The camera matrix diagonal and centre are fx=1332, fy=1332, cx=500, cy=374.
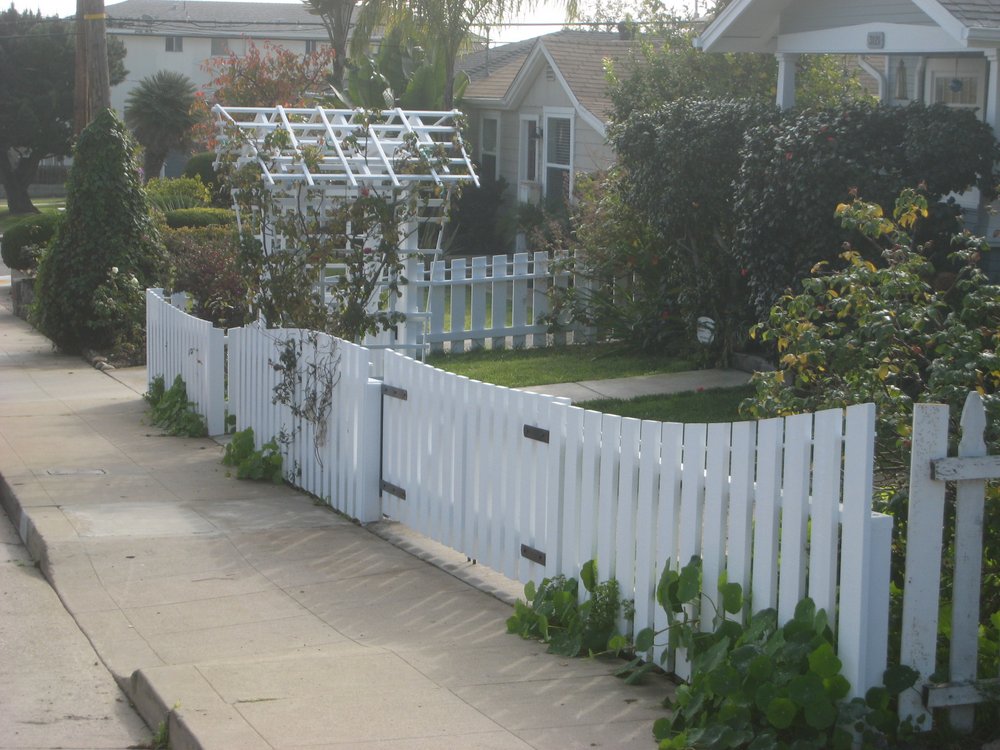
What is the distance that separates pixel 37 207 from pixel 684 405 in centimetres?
4619

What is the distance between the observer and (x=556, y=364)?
1394 centimetres

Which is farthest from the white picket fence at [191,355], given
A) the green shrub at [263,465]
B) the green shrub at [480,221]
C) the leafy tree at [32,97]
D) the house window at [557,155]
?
the leafy tree at [32,97]

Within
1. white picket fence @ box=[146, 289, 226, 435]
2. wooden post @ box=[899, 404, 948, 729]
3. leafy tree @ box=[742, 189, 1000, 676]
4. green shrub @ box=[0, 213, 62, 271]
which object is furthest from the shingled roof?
green shrub @ box=[0, 213, 62, 271]

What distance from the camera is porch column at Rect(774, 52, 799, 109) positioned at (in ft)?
48.4

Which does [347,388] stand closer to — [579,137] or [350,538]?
[350,538]

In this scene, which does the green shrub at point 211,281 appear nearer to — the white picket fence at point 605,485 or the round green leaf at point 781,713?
the white picket fence at point 605,485

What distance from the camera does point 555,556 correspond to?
20.0 feet

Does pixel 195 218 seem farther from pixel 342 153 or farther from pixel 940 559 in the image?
pixel 940 559

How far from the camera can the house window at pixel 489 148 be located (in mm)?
29812

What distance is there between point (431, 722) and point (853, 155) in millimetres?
7916

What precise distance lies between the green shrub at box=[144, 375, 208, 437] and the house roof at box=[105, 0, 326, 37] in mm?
54567

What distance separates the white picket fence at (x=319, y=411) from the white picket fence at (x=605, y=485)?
2 centimetres

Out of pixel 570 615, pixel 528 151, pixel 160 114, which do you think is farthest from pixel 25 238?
pixel 160 114

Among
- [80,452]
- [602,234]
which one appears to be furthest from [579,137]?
[80,452]
